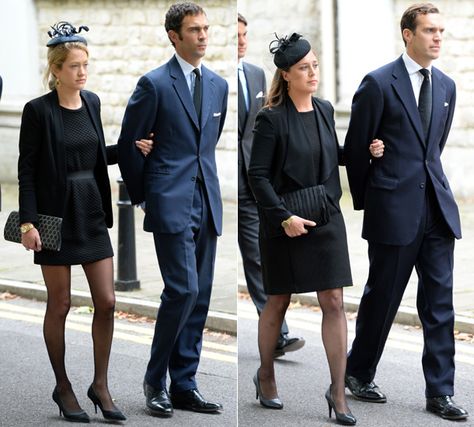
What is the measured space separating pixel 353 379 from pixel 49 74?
6.20 ft

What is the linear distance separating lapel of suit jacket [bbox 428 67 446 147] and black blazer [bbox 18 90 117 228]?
4.33 ft

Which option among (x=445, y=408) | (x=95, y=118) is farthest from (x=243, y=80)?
(x=445, y=408)

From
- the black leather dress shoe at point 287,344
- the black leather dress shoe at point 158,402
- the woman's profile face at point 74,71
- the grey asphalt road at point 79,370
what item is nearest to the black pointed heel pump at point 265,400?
the grey asphalt road at point 79,370

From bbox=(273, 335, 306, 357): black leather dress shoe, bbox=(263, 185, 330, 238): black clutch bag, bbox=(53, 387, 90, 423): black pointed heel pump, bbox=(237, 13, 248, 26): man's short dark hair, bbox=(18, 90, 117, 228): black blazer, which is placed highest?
bbox=(237, 13, 248, 26): man's short dark hair

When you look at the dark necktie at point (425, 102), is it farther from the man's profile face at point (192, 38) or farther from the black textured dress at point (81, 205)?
the black textured dress at point (81, 205)

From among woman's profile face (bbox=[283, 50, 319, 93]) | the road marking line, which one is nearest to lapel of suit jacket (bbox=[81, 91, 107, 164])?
woman's profile face (bbox=[283, 50, 319, 93])

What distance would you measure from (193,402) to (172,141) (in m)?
1.04

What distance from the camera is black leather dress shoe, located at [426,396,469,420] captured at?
17.9ft

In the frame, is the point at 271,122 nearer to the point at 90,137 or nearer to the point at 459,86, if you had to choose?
the point at 90,137

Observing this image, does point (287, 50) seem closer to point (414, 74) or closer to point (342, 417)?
point (414, 74)

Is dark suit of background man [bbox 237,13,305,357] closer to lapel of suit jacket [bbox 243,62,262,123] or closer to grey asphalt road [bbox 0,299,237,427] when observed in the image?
lapel of suit jacket [bbox 243,62,262,123]

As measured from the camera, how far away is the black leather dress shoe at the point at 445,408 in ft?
17.9

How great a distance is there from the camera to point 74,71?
4895 millimetres

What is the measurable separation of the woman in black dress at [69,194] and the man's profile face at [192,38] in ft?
1.22
